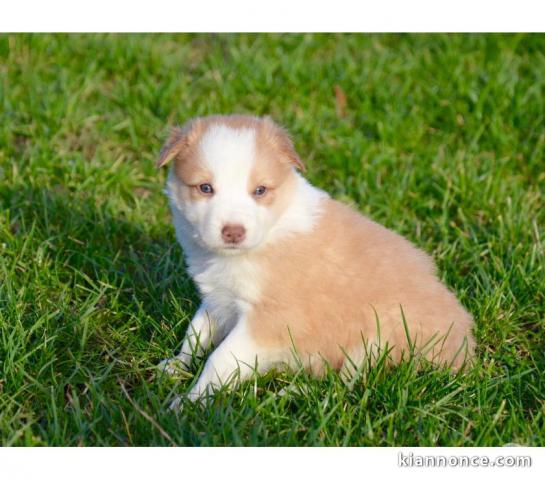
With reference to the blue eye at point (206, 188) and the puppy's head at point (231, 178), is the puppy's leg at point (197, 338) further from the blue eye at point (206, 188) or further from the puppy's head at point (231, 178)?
the blue eye at point (206, 188)

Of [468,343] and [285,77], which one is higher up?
[285,77]

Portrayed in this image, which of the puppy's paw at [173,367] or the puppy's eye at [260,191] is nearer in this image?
the puppy's eye at [260,191]

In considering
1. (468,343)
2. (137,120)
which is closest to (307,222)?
(468,343)

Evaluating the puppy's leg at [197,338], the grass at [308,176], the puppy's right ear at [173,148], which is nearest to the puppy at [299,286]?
the puppy's right ear at [173,148]

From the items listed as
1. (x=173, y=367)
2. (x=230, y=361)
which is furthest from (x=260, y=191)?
(x=173, y=367)

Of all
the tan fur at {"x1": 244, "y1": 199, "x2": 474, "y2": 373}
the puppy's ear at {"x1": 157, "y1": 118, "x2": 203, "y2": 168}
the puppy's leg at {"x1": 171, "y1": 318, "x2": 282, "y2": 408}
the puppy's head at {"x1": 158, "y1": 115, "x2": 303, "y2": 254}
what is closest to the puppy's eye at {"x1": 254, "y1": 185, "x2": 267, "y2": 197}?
the puppy's head at {"x1": 158, "y1": 115, "x2": 303, "y2": 254}
